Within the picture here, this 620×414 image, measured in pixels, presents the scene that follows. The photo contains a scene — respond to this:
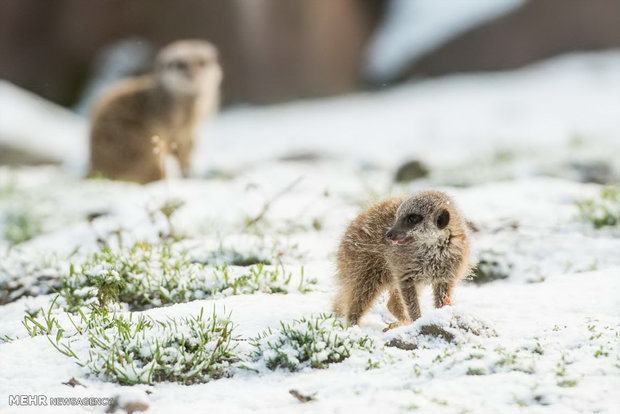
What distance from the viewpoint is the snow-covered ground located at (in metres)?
2.82

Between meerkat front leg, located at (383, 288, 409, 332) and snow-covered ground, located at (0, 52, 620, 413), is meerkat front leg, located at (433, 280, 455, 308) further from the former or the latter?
meerkat front leg, located at (383, 288, 409, 332)

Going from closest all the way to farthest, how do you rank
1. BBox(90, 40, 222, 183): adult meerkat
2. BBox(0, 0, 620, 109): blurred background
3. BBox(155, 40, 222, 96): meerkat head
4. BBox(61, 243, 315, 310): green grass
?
BBox(61, 243, 315, 310): green grass → BBox(90, 40, 222, 183): adult meerkat → BBox(155, 40, 222, 96): meerkat head → BBox(0, 0, 620, 109): blurred background

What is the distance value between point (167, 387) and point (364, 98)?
1451 cm

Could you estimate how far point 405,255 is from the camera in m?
Result: 3.61

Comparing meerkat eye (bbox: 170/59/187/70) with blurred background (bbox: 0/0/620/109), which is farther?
blurred background (bbox: 0/0/620/109)

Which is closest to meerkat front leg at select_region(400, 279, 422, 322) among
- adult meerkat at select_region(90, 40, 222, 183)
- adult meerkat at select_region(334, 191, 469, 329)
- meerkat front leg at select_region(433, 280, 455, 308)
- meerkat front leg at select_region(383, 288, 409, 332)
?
adult meerkat at select_region(334, 191, 469, 329)

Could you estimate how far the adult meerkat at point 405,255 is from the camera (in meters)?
→ 3.58

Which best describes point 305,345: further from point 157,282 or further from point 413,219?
point 157,282

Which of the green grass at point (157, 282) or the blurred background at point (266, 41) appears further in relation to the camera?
the blurred background at point (266, 41)

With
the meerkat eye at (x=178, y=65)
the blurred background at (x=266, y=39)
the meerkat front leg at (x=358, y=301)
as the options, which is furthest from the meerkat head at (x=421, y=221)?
the blurred background at (x=266, y=39)

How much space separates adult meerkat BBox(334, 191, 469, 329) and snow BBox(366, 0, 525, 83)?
1404 cm

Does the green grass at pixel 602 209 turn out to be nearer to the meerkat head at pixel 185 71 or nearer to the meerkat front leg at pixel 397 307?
the meerkat front leg at pixel 397 307

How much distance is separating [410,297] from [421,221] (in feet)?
1.20

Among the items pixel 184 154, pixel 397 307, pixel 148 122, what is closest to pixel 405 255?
pixel 397 307
